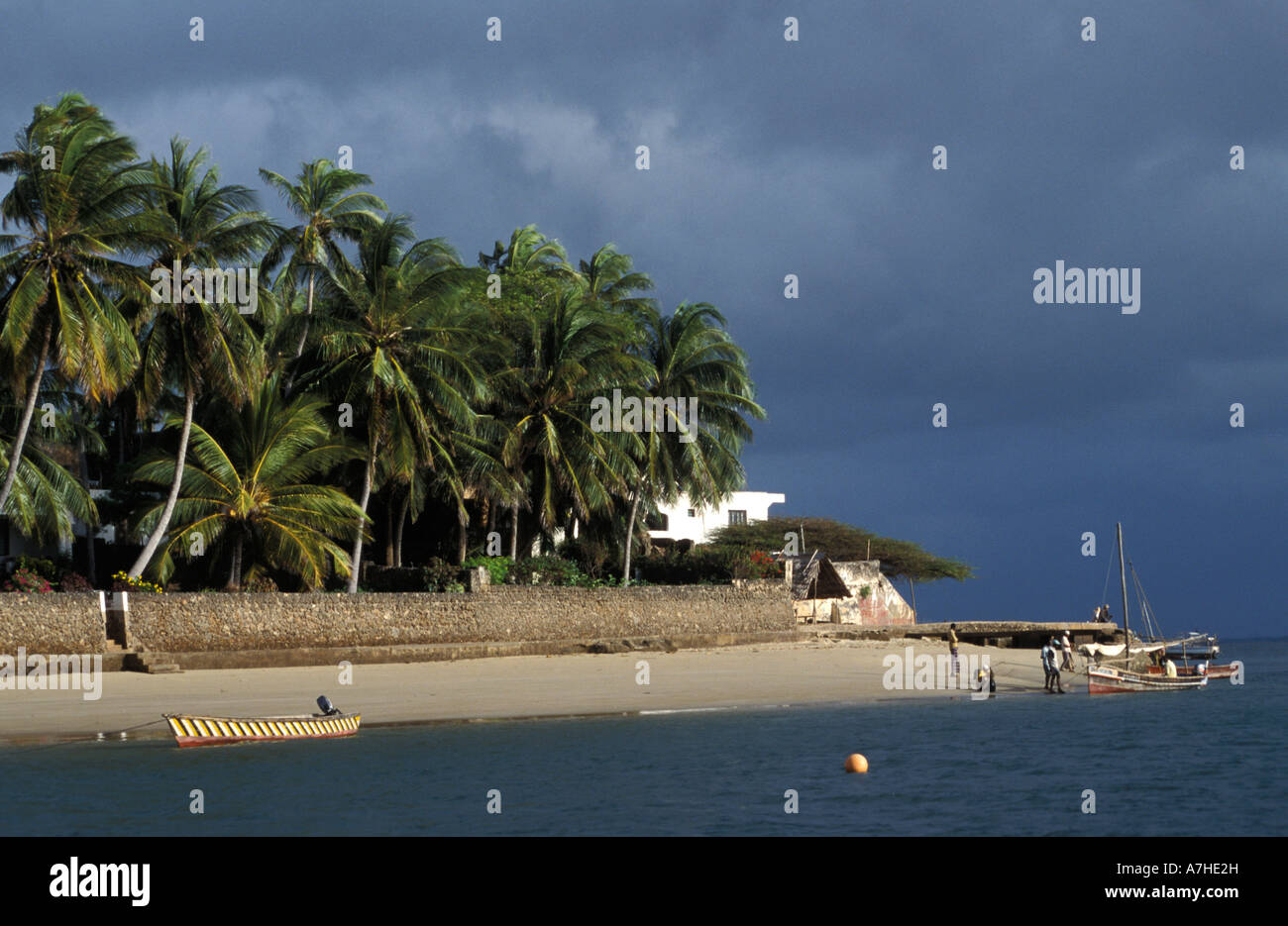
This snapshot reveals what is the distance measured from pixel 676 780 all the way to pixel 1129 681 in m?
21.7

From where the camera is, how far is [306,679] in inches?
1080

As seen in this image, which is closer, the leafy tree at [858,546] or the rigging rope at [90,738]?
the rigging rope at [90,738]

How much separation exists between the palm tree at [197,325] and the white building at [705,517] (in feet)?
93.4

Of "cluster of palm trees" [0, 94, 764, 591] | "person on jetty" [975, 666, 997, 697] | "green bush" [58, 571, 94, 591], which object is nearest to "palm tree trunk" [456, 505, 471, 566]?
"cluster of palm trees" [0, 94, 764, 591]

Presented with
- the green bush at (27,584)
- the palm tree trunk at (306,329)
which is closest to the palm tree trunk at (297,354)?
the palm tree trunk at (306,329)

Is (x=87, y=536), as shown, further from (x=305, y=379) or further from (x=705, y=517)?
(x=705, y=517)

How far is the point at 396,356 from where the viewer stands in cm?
3522

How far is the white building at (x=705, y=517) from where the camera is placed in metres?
61.2

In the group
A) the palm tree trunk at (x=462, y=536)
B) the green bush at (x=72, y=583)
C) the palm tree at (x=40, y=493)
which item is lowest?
the green bush at (x=72, y=583)

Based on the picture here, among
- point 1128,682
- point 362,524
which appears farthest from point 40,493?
point 1128,682

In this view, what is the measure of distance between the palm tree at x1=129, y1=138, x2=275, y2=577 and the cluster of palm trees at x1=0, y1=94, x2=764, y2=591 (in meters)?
0.06

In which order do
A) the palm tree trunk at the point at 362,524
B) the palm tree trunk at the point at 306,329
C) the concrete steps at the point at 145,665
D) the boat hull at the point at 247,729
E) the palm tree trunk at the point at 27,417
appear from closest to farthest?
1. the boat hull at the point at 247,729
2. the concrete steps at the point at 145,665
3. the palm tree trunk at the point at 27,417
4. the palm tree trunk at the point at 362,524
5. the palm tree trunk at the point at 306,329

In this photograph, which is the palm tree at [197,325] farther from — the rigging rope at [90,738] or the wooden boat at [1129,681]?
the wooden boat at [1129,681]

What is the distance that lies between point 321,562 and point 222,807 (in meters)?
16.5
